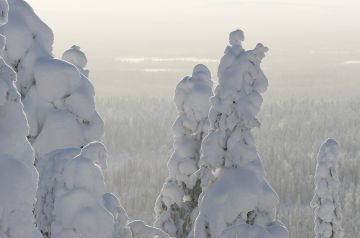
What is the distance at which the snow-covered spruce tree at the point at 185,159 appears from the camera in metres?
25.5

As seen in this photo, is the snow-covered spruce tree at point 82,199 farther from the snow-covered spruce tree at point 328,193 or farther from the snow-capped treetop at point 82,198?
the snow-covered spruce tree at point 328,193

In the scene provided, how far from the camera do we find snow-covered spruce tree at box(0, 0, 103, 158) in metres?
16.7

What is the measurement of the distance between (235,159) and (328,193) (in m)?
18.6

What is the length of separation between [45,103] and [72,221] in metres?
5.43

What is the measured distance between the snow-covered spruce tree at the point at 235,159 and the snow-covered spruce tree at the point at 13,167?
8177mm

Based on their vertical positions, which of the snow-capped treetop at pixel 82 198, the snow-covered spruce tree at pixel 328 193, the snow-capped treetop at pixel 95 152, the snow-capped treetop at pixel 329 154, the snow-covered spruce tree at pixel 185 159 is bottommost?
the snow-covered spruce tree at pixel 328 193

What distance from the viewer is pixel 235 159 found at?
1788 centimetres

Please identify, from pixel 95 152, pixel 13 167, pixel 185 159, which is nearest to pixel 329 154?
pixel 185 159

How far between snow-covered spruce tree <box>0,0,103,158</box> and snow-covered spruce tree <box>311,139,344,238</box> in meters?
20.5

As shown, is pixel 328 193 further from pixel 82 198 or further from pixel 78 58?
pixel 82 198

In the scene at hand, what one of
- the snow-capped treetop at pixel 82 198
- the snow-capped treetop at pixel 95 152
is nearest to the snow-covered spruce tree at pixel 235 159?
the snow-capped treetop at pixel 82 198

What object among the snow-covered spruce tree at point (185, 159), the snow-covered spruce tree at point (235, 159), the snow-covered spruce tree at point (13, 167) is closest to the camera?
the snow-covered spruce tree at point (13, 167)

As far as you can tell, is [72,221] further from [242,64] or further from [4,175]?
[242,64]

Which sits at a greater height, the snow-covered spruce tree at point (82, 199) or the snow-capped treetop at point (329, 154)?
the snow-covered spruce tree at point (82, 199)
